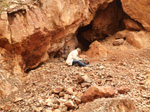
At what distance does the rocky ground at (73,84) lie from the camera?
3730 millimetres

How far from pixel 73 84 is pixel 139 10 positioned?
17.5 feet

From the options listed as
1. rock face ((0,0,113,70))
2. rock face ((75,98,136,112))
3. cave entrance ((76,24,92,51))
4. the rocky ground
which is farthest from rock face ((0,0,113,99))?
cave entrance ((76,24,92,51))

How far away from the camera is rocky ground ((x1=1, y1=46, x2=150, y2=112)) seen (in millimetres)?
3730

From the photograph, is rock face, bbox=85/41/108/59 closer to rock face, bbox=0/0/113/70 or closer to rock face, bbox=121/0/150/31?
rock face, bbox=0/0/113/70

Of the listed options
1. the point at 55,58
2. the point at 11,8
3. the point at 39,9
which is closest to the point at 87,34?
the point at 55,58

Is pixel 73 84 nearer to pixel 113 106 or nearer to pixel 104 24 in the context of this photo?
pixel 113 106

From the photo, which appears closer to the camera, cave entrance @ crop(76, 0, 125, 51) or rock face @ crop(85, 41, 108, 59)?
rock face @ crop(85, 41, 108, 59)

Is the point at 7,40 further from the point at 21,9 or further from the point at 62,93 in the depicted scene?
the point at 62,93

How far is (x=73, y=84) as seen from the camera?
4.50m

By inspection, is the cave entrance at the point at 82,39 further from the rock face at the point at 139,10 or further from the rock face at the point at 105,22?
the rock face at the point at 139,10

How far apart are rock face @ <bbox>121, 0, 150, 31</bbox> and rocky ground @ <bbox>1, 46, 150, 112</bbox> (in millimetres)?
2588

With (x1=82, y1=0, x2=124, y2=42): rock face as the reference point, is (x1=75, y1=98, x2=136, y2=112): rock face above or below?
below

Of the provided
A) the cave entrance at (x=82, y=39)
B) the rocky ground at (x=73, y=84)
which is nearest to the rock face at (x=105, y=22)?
the cave entrance at (x=82, y=39)

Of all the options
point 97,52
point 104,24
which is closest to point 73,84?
point 97,52
